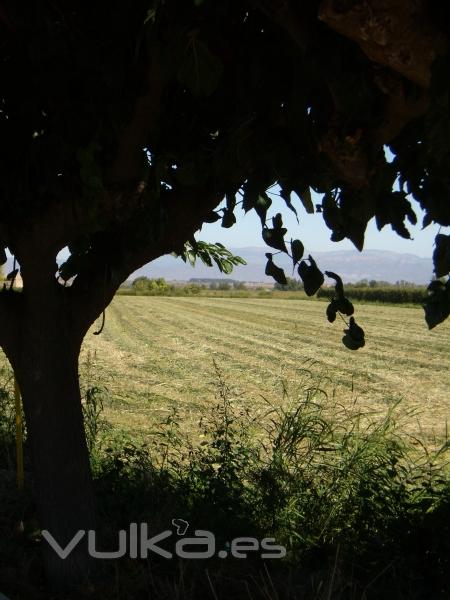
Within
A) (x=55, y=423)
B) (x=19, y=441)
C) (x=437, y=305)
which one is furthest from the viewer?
(x=19, y=441)

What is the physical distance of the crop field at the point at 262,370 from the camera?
829 centimetres

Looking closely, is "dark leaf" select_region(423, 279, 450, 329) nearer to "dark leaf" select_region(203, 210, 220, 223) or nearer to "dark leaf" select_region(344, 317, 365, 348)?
"dark leaf" select_region(344, 317, 365, 348)

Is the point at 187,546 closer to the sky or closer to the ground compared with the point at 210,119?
closer to the ground

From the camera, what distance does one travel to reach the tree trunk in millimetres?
2268

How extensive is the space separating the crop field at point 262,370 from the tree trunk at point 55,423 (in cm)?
151

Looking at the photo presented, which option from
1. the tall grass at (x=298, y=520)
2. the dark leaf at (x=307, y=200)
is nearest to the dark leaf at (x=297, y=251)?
the dark leaf at (x=307, y=200)

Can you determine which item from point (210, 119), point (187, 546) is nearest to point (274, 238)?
point (210, 119)

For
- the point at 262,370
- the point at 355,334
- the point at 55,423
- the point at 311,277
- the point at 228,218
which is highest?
the point at 228,218

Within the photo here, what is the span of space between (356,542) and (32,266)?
6.74 ft

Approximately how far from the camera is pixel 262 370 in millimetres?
13758

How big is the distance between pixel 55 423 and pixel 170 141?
118 cm

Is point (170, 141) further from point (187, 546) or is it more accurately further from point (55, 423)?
point (187, 546)

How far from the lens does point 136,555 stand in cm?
265

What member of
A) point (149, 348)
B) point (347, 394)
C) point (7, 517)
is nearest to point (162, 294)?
point (149, 348)
